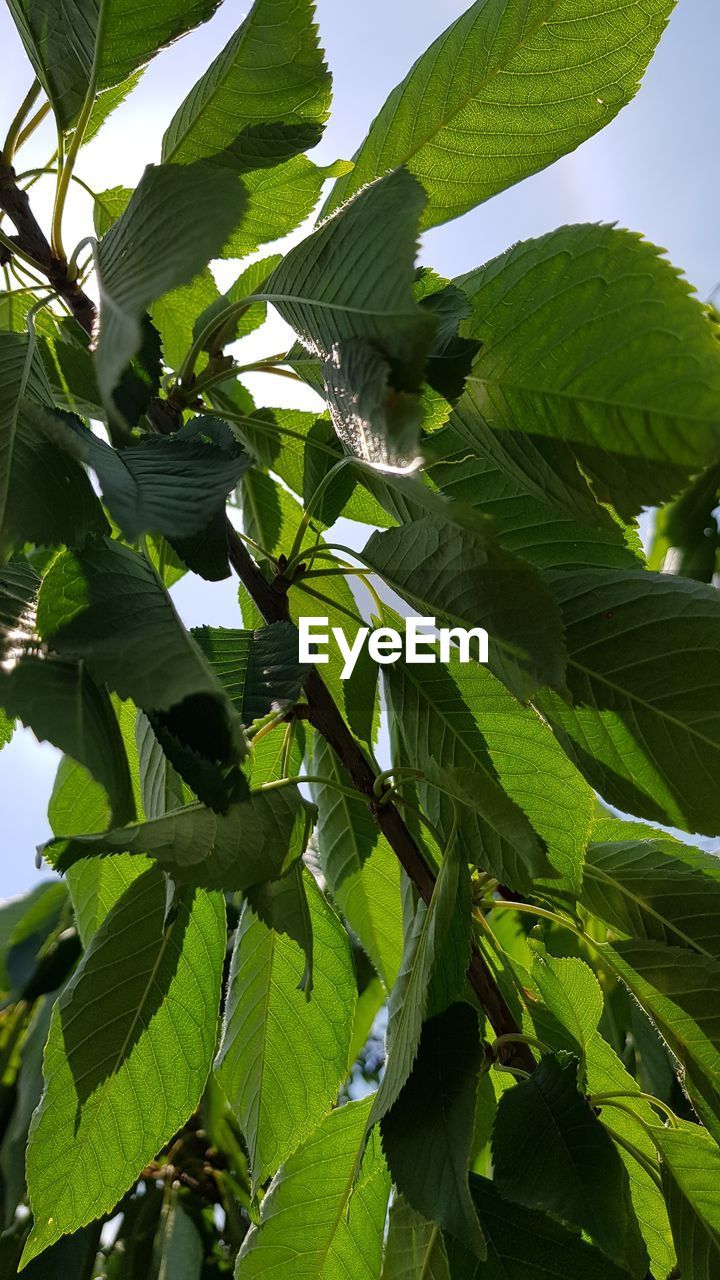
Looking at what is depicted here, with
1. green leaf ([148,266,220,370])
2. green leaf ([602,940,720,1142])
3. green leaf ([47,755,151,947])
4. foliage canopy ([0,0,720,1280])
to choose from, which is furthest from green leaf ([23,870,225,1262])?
green leaf ([148,266,220,370])

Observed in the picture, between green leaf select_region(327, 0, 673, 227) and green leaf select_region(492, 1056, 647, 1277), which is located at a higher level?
green leaf select_region(327, 0, 673, 227)

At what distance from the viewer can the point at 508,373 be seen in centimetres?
44

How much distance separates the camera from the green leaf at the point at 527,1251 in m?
0.47

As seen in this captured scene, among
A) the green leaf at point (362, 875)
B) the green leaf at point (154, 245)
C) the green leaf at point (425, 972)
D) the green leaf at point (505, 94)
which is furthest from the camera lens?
the green leaf at point (362, 875)

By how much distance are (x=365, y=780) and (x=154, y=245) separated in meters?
0.26

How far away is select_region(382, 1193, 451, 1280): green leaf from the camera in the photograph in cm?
51

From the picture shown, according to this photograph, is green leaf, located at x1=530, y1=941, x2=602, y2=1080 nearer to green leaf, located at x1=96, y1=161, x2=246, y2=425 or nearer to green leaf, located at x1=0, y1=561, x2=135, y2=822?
→ green leaf, located at x1=0, y1=561, x2=135, y2=822

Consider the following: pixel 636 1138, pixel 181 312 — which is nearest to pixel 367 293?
pixel 181 312

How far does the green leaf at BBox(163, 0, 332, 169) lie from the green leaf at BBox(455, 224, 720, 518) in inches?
5.5

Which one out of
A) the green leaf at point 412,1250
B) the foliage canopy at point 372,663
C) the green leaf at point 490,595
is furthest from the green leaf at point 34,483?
the green leaf at point 412,1250

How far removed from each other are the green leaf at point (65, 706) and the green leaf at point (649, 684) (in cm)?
19

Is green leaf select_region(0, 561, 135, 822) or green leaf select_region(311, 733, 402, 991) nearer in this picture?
green leaf select_region(0, 561, 135, 822)

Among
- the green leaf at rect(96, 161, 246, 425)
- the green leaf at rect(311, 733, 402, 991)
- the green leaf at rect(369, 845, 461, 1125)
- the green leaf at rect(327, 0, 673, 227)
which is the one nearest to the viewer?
the green leaf at rect(96, 161, 246, 425)

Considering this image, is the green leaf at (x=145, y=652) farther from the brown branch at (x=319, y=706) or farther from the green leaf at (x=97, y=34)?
the green leaf at (x=97, y=34)
